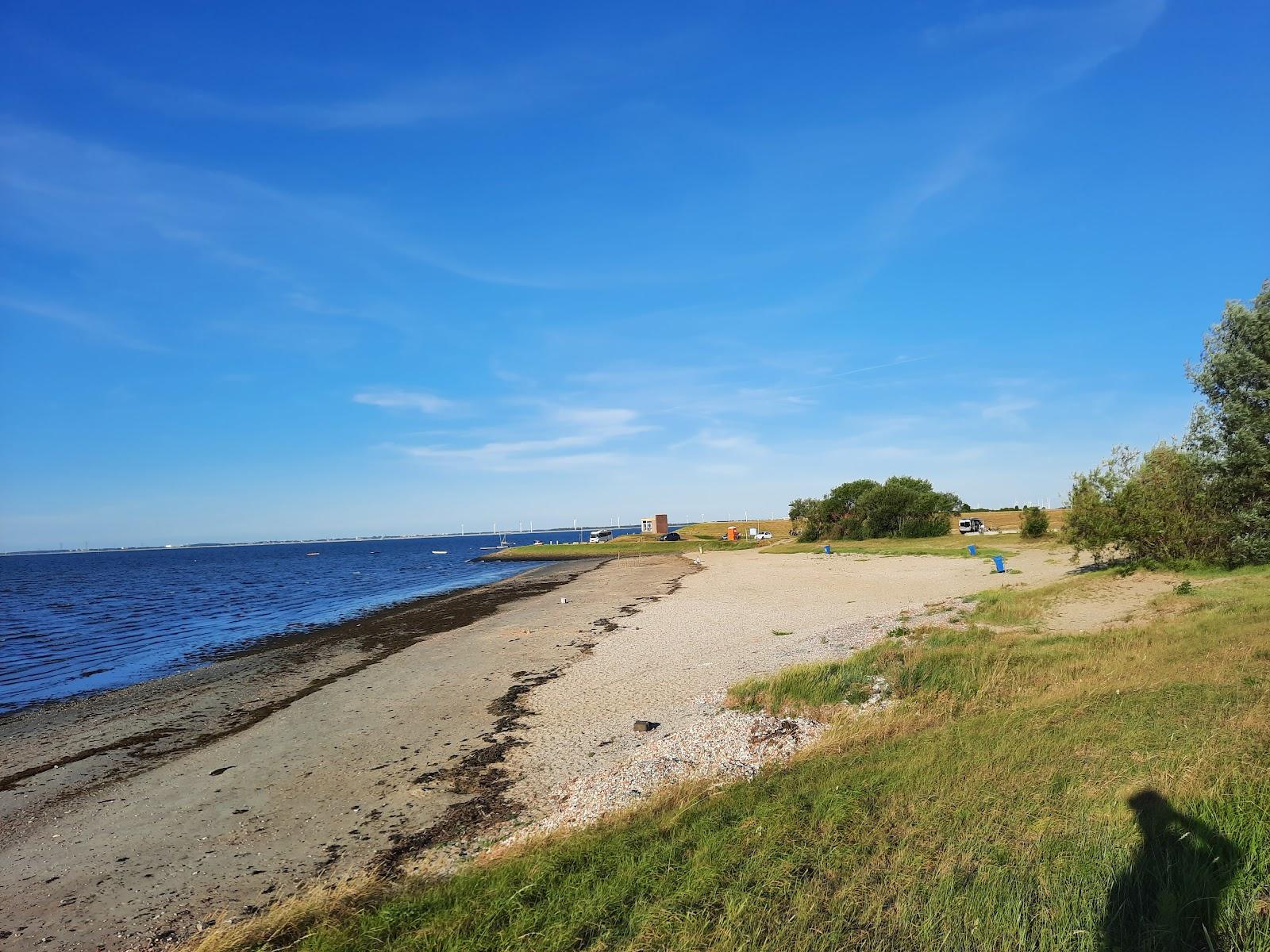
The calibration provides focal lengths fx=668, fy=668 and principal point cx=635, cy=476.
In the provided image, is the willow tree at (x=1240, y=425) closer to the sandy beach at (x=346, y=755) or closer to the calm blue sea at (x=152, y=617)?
the sandy beach at (x=346, y=755)

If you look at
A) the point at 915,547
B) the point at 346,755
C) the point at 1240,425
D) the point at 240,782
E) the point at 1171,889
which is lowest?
the point at 240,782

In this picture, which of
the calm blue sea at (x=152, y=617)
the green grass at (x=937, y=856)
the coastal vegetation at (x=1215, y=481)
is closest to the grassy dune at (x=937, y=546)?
the coastal vegetation at (x=1215, y=481)

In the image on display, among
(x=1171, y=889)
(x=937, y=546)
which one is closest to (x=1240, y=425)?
(x=1171, y=889)

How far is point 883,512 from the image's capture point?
265ft

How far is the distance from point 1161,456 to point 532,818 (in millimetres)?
32208

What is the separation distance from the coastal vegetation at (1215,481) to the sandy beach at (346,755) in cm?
941

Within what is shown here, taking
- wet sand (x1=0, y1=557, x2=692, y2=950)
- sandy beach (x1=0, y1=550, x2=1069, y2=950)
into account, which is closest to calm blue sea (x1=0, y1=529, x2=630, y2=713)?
sandy beach (x1=0, y1=550, x2=1069, y2=950)

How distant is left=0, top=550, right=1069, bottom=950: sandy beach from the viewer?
8.98 m

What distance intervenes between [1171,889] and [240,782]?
14049 millimetres

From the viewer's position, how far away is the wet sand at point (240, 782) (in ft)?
28.3

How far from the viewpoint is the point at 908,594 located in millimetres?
34094

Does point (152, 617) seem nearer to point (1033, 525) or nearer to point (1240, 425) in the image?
point (1240, 425)

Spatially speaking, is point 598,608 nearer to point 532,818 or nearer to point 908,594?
point 908,594

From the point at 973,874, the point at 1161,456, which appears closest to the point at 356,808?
the point at 973,874
